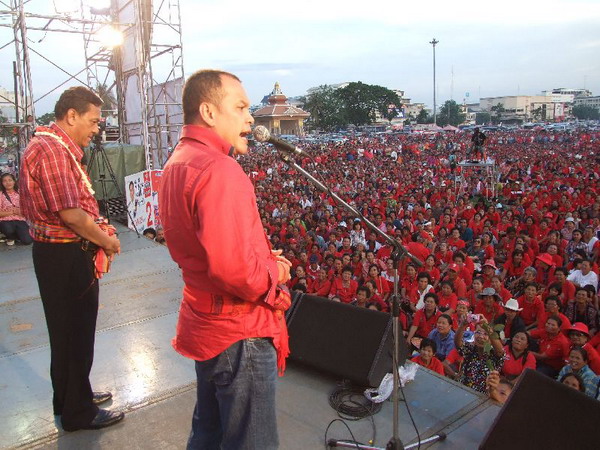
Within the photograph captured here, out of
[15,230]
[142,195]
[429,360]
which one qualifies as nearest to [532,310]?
[429,360]

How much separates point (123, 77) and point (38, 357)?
8.92 m

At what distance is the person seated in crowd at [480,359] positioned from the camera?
3838mm

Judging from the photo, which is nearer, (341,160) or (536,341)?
(536,341)

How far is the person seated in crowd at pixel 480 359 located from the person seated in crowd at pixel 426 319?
838mm

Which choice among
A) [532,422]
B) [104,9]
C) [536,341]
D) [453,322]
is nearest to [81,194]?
[532,422]

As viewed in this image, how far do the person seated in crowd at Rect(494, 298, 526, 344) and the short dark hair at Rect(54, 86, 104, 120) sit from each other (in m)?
4.44

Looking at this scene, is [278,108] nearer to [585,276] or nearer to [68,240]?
[585,276]

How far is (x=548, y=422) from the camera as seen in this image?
6.52ft

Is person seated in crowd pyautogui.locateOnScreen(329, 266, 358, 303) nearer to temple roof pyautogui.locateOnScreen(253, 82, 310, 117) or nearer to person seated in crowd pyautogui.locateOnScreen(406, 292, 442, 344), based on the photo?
person seated in crowd pyautogui.locateOnScreen(406, 292, 442, 344)

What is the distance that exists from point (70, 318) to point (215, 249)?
135 cm

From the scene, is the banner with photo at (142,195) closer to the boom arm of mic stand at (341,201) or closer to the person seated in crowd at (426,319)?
the person seated in crowd at (426,319)

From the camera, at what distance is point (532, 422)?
199cm

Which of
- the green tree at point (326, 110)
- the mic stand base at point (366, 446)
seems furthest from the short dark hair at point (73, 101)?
the green tree at point (326, 110)

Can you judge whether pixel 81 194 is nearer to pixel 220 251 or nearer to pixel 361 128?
pixel 220 251
